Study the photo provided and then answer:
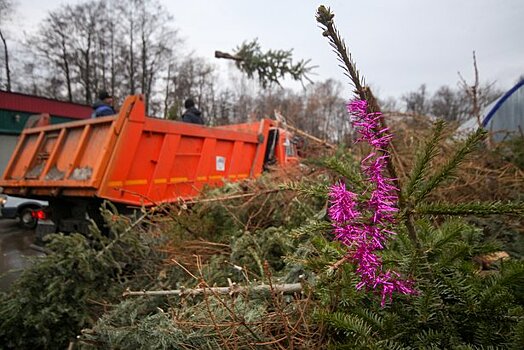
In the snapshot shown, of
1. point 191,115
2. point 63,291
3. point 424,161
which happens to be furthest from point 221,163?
point 424,161

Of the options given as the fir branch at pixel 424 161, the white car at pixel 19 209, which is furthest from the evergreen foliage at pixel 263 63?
the white car at pixel 19 209

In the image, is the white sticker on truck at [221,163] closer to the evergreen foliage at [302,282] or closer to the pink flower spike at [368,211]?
the evergreen foliage at [302,282]

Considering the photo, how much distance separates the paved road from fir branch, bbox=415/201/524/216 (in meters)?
5.42

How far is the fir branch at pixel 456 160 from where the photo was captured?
848 mm

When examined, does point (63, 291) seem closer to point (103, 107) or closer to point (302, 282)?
point (302, 282)

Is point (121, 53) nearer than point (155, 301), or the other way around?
point (155, 301)

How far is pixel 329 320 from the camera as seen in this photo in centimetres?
97

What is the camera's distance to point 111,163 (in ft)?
13.6

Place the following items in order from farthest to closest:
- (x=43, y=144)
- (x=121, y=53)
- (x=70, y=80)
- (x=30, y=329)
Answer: (x=121, y=53) < (x=70, y=80) < (x=43, y=144) < (x=30, y=329)

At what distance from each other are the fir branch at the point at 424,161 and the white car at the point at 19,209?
12.0m

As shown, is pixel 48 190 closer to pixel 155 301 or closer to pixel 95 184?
pixel 95 184

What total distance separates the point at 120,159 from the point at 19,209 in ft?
28.5

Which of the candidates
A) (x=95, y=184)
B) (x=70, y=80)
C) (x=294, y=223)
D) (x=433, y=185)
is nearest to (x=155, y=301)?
(x=294, y=223)

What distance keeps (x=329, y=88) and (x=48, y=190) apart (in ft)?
17.2
